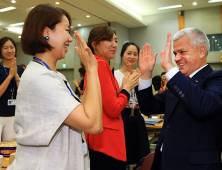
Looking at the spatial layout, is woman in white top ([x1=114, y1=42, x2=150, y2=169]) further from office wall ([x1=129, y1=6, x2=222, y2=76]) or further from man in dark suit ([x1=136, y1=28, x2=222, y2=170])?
office wall ([x1=129, y1=6, x2=222, y2=76])

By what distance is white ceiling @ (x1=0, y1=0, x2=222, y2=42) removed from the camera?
22.0ft

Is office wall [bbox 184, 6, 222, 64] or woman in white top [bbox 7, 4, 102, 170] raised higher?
office wall [bbox 184, 6, 222, 64]

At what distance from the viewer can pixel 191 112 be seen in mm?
1172

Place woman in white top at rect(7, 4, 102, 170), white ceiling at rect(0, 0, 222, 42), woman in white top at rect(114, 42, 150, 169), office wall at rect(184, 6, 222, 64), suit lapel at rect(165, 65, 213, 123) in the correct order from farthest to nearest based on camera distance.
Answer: office wall at rect(184, 6, 222, 64) < white ceiling at rect(0, 0, 222, 42) < woman in white top at rect(114, 42, 150, 169) < suit lapel at rect(165, 65, 213, 123) < woman in white top at rect(7, 4, 102, 170)

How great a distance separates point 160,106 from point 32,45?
1031mm

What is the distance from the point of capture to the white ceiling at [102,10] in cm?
Result: 671

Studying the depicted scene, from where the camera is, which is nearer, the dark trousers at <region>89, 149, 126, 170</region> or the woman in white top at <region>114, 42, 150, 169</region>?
the dark trousers at <region>89, 149, 126, 170</region>

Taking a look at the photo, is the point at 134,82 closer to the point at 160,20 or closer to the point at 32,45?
the point at 32,45

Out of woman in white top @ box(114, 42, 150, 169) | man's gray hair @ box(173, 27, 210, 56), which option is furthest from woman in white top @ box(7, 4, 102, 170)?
woman in white top @ box(114, 42, 150, 169)

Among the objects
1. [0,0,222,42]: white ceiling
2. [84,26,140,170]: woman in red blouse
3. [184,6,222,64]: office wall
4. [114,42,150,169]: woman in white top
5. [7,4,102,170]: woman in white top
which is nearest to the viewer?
[7,4,102,170]: woman in white top

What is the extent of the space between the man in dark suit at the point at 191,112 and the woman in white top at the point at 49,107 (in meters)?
0.46

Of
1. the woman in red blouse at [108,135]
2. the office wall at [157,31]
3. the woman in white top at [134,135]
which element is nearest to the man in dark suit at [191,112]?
the woman in red blouse at [108,135]

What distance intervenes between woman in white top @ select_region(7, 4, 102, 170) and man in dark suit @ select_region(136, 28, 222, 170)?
457 millimetres

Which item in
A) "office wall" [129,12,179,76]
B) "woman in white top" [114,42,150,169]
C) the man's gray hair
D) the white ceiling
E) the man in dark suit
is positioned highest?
the white ceiling
